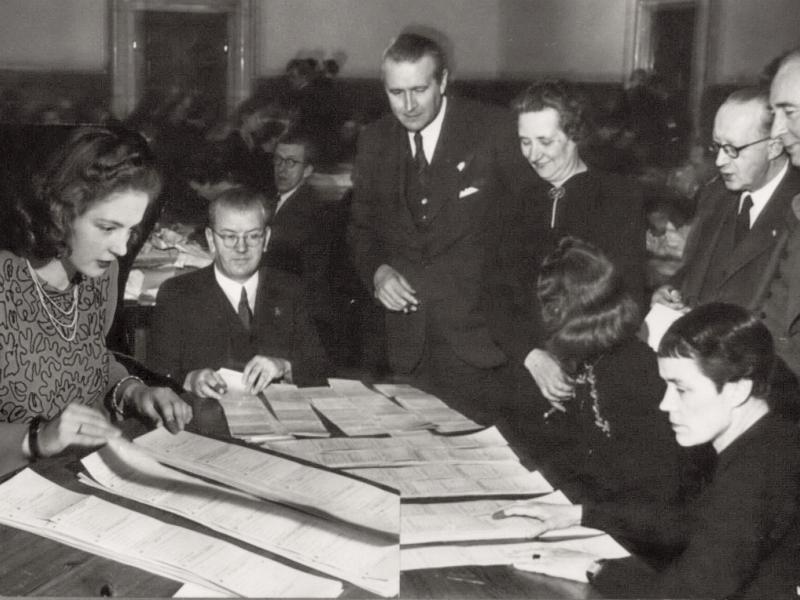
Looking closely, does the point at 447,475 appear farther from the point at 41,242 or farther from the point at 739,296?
the point at 41,242

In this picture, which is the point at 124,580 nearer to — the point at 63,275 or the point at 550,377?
the point at 63,275

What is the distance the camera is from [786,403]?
171 centimetres

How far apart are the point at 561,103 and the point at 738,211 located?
452 mm

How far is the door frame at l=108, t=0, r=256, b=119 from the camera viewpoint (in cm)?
182

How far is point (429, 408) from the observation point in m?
2.03

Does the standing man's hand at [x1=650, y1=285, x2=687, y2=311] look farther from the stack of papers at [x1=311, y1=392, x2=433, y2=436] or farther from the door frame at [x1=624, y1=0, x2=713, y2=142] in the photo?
the stack of papers at [x1=311, y1=392, x2=433, y2=436]

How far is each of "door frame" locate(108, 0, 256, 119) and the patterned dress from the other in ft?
1.34

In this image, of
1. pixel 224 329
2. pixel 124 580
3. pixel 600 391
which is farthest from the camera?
pixel 224 329

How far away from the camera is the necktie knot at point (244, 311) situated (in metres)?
2.13

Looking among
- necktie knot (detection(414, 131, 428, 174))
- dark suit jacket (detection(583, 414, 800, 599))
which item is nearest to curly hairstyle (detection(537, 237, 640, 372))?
necktie knot (detection(414, 131, 428, 174))

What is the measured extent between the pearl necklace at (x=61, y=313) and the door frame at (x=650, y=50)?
1.33 metres

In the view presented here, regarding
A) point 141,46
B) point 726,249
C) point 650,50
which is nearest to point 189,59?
point 141,46

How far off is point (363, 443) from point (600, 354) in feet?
1.84
